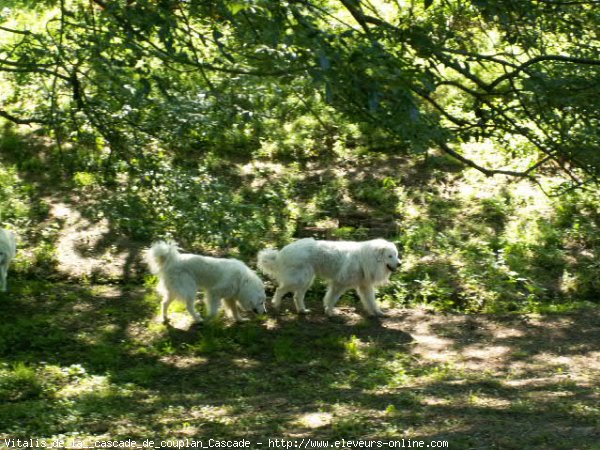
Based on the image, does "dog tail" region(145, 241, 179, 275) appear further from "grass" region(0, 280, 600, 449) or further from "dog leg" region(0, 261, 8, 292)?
"dog leg" region(0, 261, 8, 292)

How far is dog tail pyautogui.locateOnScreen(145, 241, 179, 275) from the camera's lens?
11430mm

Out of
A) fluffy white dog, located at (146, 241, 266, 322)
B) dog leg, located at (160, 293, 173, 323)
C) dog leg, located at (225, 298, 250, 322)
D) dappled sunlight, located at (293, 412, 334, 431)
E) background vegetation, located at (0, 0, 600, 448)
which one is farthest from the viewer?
dog leg, located at (225, 298, 250, 322)

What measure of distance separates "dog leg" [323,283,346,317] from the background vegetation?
0.62m

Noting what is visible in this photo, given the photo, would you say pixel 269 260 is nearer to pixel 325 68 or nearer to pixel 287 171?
pixel 287 171

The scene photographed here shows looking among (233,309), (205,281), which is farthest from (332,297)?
(205,281)

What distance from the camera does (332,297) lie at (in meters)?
12.6

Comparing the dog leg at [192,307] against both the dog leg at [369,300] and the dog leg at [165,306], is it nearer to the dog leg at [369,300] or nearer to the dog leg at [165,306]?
the dog leg at [165,306]

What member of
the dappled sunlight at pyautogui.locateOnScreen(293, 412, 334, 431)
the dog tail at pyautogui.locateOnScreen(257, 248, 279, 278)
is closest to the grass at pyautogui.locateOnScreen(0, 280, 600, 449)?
the dappled sunlight at pyautogui.locateOnScreen(293, 412, 334, 431)

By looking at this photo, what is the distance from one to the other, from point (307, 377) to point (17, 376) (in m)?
3.17

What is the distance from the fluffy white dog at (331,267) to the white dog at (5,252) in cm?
349

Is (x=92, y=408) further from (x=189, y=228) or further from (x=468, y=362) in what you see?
(x=468, y=362)

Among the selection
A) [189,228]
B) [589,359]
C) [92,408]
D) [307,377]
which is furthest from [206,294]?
[589,359]

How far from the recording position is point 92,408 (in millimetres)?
8812

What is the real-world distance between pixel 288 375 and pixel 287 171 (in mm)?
7237
